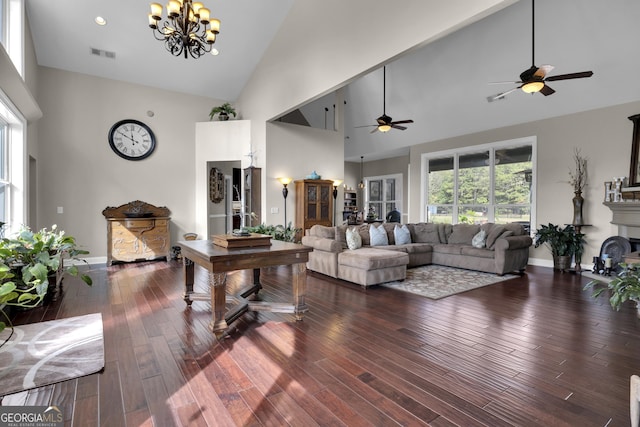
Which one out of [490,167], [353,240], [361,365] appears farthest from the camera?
[490,167]

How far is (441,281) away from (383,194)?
7.06 metres

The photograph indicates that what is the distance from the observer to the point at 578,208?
5.90 m

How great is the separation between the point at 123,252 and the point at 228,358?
4896 millimetres

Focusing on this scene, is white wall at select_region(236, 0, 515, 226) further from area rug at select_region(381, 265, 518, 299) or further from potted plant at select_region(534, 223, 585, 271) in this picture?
potted plant at select_region(534, 223, 585, 271)

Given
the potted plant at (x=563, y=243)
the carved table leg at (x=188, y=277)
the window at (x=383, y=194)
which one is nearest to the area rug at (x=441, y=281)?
the potted plant at (x=563, y=243)

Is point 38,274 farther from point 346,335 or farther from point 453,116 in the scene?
point 453,116

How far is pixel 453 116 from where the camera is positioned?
7.55 meters

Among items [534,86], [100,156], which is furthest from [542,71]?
[100,156]

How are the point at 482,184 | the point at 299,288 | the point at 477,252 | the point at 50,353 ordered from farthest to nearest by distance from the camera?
the point at 482,184 < the point at 477,252 < the point at 299,288 < the point at 50,353

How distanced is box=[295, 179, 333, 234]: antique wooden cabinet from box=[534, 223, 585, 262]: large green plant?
415 cm

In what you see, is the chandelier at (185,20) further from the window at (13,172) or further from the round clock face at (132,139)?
the round clock face at (132,139)

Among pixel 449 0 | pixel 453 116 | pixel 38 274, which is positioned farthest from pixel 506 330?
pixel 453 116

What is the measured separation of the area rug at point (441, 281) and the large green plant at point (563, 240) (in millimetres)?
1194

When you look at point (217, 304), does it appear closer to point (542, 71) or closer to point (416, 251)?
point (416, 251)
